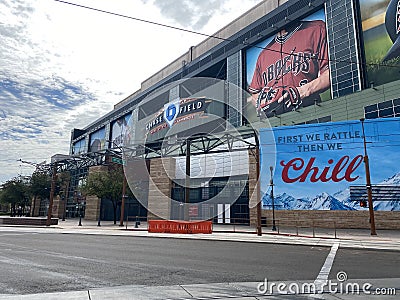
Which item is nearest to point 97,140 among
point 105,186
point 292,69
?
point 105,186

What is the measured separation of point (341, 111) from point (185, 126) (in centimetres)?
2102

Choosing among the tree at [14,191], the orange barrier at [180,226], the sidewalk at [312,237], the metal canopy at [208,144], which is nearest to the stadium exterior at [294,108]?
the metal canopy at [208,144]

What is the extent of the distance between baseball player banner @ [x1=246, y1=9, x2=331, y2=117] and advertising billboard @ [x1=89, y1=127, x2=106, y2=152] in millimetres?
41789

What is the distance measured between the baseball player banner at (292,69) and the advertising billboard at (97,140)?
41.8m

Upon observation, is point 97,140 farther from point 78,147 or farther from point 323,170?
point 323,170

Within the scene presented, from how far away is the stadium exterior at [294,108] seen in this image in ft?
101

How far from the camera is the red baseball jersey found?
124 feet

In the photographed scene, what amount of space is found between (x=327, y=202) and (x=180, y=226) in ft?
47.6

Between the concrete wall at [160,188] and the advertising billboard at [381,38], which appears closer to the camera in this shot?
the advertising billboard at [381,38]

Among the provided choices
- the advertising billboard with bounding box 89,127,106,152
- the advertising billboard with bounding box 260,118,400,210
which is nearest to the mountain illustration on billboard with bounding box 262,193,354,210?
the advertising billboard with bounding box 260,118,400,210

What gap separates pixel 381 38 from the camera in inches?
1298

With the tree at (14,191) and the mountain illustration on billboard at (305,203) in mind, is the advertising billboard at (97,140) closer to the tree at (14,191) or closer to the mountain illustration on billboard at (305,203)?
the tree at (14,191)

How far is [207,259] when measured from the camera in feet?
33.0

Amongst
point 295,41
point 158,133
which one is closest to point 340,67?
point 295,41
